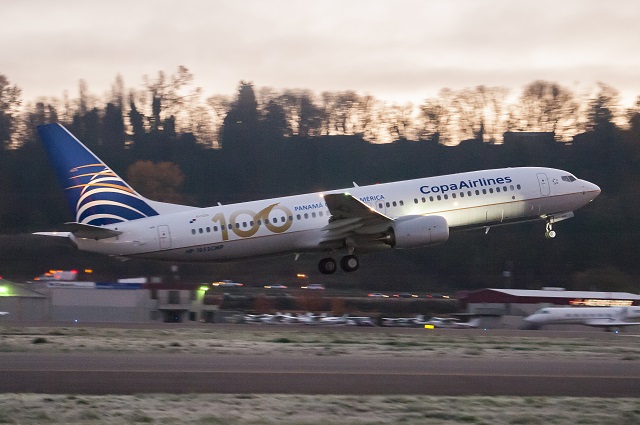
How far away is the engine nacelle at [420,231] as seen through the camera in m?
38.9

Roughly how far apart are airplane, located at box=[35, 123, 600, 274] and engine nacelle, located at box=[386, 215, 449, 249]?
0.04 metres

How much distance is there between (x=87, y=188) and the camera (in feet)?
126

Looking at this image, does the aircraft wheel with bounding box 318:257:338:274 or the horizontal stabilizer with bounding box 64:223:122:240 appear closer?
the horizontal stabilizer with bounding box 64:223:122:240

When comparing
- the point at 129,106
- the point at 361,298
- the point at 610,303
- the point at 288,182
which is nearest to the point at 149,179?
the point at 288,182

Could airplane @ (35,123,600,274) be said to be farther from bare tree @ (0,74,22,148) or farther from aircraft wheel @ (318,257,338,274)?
bare tree @ (0,74,22,148)

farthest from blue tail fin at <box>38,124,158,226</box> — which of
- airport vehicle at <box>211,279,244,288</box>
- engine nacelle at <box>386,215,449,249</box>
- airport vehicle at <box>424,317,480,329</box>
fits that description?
airport vehicle at <box>211,279,244,288</box>

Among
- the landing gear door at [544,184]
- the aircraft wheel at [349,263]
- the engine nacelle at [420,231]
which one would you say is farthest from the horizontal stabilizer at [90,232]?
the landing gear door at [544,184]

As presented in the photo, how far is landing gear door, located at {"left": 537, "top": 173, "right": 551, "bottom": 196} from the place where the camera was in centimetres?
4178

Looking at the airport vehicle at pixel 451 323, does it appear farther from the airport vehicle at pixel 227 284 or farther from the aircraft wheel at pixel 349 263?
the airport vehicle at pixel 227 284

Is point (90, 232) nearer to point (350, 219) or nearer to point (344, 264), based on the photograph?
point (350, 219)

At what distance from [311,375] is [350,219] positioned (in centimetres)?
1662

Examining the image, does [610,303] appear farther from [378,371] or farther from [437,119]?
[437,119]

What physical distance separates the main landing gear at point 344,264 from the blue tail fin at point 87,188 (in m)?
7.40

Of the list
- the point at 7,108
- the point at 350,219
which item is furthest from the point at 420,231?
the point at 7,108
